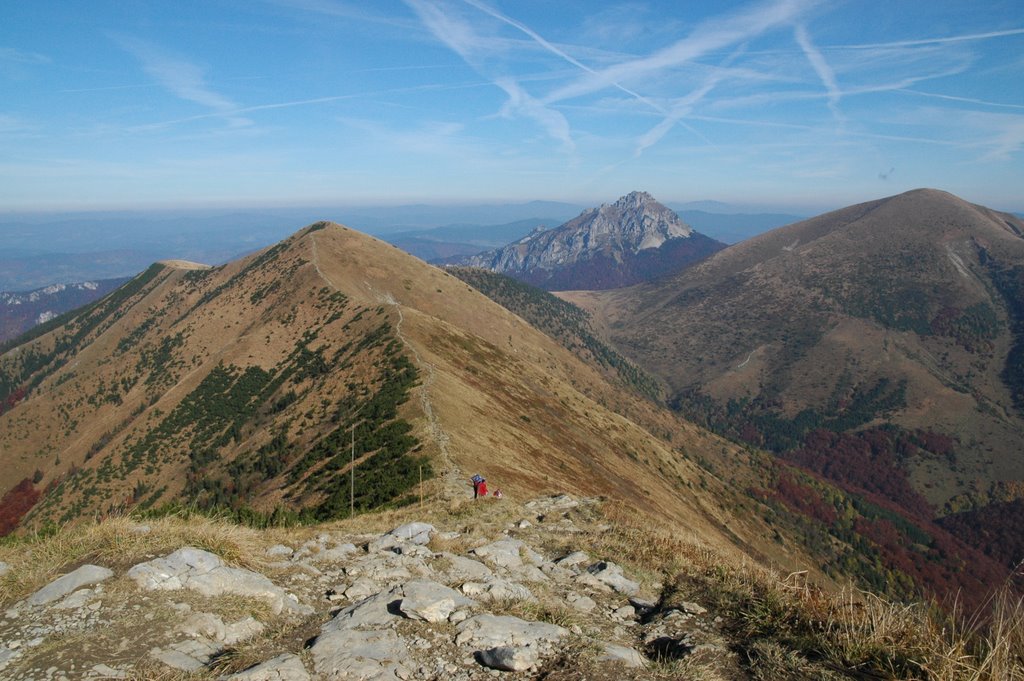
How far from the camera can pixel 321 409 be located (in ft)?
175

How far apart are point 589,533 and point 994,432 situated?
254m

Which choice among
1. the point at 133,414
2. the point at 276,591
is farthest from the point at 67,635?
the point at 133,414

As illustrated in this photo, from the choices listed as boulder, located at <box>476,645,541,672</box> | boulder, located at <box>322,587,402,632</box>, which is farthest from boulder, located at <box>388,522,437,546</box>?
boulder, located at <box>476,645,541,672</box>

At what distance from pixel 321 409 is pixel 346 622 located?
48207 millimetres

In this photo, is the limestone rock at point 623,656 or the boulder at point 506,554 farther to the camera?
the boulder at point 506,554

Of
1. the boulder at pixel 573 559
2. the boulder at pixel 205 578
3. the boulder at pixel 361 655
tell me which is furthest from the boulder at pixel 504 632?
the boulder at pixel 573 559

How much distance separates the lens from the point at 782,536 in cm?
8731

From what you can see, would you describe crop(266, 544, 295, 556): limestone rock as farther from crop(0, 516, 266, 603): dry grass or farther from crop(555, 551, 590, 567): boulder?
crop(555, 551, 590, 567): boulder

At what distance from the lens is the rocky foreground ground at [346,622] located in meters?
6.84

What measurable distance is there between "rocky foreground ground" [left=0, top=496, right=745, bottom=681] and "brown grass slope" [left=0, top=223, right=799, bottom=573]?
922cm

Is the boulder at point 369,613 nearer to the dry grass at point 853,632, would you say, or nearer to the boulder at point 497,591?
the boulder at point 497,591

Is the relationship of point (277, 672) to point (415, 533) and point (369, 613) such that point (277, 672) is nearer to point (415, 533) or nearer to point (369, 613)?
point (369, 613)

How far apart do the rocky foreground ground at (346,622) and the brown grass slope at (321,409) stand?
9.22 metres

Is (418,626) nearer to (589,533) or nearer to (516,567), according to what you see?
(516,567)
